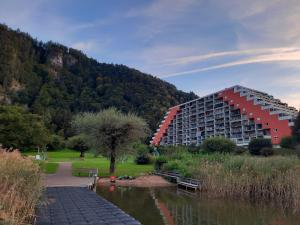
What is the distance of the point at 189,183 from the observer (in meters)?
23.0

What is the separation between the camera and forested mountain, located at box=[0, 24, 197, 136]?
283 ft

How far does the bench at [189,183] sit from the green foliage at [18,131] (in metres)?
14.3

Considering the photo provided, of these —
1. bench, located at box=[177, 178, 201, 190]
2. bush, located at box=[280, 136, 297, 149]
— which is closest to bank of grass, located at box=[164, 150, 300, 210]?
bench, located at box=[177, 178, 201, 190]

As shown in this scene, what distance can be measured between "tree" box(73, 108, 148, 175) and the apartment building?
43738 mm

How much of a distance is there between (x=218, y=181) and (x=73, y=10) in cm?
1278

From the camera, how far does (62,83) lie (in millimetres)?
96125

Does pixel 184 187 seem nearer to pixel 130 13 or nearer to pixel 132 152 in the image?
pixel 132 152

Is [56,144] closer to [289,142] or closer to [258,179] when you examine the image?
[289,142]

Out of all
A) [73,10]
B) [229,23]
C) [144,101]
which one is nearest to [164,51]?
[229,23]

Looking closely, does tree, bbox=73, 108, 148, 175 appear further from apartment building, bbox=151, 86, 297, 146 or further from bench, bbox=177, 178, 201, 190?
apartment building, bbox=151, 86, 297, 146

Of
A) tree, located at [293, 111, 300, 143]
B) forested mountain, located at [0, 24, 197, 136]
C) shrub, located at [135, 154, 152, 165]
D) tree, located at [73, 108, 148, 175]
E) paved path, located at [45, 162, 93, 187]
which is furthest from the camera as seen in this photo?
forested mountain, located at [0, 24, 197, 136]

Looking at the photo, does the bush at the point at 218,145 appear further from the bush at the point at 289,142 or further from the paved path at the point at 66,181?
the paved path at the point at 66,181

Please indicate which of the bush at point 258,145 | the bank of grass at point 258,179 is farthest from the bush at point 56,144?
the bank of grass at point 258,179

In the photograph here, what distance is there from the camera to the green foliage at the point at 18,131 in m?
29.2
